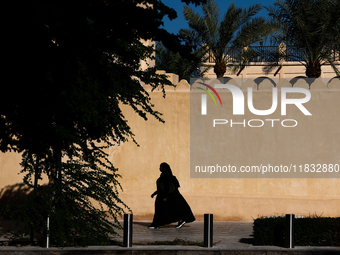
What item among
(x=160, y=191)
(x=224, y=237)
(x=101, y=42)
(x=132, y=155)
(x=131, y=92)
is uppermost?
(x=101, y=42)

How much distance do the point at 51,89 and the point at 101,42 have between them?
1.21 m

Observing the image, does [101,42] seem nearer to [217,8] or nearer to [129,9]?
[129,9]

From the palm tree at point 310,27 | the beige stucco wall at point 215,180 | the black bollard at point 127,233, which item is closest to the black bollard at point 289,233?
the black bollard at point 127,233

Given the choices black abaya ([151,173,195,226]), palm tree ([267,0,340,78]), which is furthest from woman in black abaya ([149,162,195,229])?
palm tree ([267,0,340,78])

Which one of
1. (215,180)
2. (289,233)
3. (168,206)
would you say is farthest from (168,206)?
(289,233)

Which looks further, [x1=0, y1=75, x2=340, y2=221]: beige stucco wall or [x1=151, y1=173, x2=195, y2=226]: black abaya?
[x1=0, y1=75, x2=340, y2=221]: beige stucco wall

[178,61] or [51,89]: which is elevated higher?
[178,61]

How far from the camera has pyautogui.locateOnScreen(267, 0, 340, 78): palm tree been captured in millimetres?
18031

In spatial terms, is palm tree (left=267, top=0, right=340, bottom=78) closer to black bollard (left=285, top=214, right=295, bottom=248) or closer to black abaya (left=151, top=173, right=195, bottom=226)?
black abaya (left=151, top=173, right=195, bottom=226)

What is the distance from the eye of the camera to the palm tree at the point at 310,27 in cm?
1803

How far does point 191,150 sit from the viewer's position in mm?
13367

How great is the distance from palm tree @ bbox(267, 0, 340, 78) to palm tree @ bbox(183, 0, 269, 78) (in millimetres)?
2480

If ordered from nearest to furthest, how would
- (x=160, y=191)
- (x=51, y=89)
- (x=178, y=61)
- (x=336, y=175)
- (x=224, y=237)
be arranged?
(x=51, y=89) → (x=224, y=237) → (x=160, y=191) → (x=336, y=175) → (x=178, y=61)

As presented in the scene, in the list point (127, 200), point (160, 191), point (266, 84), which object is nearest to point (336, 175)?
point (266, 84)
